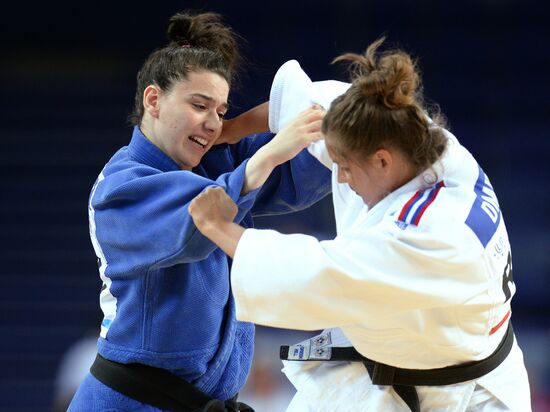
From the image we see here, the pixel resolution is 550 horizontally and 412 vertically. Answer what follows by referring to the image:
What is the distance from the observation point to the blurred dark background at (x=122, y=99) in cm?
525

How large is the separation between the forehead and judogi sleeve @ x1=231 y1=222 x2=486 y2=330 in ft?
1.86

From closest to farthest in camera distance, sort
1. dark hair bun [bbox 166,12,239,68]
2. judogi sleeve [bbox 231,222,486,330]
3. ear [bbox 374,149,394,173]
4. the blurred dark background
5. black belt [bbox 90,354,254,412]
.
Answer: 1. judogi sleeve [bbox 231,222,486,330]
2. ear [bbox 374,149,394,173]
3. black belt [bbox 90,354,254,412]
4. dark hair bun [bbox 166,12,239,68]
5. the blurred dark background

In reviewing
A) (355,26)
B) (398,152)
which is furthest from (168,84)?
(355,26)

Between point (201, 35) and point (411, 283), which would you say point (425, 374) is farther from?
point (201, 35)

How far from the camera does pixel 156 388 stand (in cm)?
221

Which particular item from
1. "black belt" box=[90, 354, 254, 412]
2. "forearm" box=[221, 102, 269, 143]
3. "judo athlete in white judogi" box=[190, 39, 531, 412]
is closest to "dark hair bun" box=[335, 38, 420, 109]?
"judo athlete in white judogi" box=[190, 39, 531, 412]

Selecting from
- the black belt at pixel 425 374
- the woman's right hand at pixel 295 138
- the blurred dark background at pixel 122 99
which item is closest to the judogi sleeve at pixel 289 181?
the woman's right hand at pixel 295 138

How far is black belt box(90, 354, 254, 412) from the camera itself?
2.21m

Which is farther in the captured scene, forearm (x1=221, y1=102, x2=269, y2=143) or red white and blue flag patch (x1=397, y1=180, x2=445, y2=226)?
forearm (x1=221, y1=102, x2=269, y2=143)

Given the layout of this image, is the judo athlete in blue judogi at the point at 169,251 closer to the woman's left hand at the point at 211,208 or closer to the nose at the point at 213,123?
the nose at the point at 213,123

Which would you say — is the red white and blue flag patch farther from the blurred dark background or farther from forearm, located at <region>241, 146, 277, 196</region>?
the blurred dark background

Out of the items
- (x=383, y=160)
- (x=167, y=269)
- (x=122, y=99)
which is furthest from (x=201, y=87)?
(x=122, y=99)

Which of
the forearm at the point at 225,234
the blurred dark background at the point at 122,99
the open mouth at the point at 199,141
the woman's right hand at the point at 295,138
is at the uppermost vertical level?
the woman's right hand at the point at 295,138

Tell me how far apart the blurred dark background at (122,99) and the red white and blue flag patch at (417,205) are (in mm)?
3266
